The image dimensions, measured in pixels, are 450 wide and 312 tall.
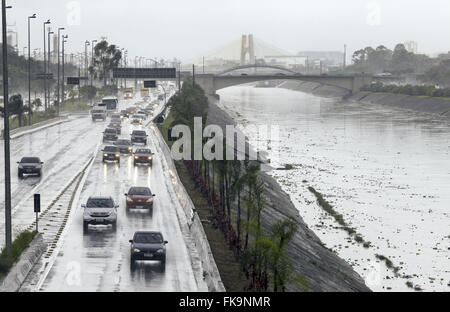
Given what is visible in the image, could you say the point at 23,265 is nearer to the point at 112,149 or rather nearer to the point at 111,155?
the point at 111,155

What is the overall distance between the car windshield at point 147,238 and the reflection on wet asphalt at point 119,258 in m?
0.90

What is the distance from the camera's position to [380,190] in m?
72.8

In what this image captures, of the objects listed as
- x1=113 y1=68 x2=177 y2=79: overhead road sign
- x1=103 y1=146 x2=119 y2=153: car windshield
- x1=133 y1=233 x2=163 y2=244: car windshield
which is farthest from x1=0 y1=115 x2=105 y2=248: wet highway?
x1=113 y1=68 x2=177 y2=79: overhead road sign

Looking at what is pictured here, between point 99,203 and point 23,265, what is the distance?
34.0 feet

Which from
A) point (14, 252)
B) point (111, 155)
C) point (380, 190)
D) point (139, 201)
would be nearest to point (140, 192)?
point (139, 201)

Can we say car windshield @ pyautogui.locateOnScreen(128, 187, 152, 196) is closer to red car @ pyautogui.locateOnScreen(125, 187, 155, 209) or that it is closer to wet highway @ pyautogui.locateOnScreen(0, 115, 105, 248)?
red car @ pyautogui.locateOnScreen(125, 187, 155, 209)

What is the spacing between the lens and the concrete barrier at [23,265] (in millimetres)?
26984

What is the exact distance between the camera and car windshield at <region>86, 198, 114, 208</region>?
39188 millimetres

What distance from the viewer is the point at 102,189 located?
51906mm

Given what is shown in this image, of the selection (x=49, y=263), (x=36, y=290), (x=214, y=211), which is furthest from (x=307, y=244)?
(x=36, y=290)

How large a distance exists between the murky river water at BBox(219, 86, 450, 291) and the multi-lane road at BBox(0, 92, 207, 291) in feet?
38.8
